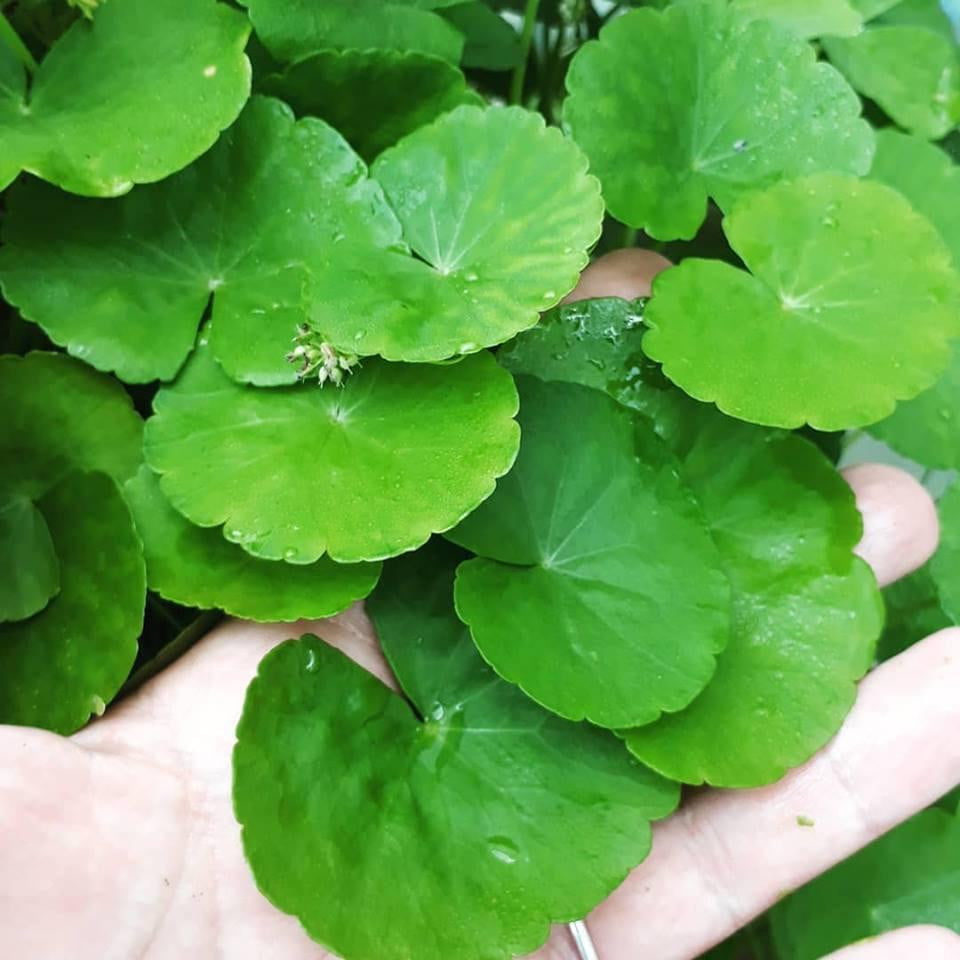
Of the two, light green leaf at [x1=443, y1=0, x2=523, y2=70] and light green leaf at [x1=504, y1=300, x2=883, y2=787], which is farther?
light green leaf at [x1=443, y1=0, x2=523, y2=70]

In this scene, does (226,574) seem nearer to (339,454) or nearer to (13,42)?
(339,454)

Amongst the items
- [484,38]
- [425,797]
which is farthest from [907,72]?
[425,797]

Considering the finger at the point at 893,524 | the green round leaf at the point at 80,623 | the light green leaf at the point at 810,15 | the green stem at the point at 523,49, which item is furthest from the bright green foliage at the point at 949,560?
the green round leaf at the point at 80,623

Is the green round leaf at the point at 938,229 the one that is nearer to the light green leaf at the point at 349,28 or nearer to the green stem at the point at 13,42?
the light green leaf at the point at 349,28

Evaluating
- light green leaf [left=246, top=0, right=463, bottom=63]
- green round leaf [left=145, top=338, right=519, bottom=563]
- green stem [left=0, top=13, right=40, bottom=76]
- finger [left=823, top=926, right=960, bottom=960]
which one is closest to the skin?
finger [left=823, top=926, right=960, bottom=960]

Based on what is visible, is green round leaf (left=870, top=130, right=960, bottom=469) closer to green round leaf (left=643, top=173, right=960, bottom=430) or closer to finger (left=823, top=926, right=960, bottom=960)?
green round leaf (left=643, top=173, right=960, bottom=430)
